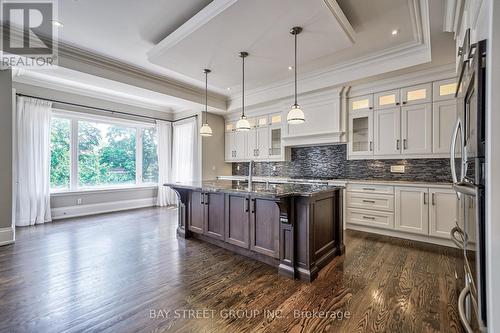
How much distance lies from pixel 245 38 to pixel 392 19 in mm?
1726

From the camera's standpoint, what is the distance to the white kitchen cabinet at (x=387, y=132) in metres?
3.81

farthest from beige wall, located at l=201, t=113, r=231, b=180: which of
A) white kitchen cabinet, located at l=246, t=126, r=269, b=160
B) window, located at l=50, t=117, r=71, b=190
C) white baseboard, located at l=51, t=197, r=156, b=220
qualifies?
window, located at l=50, t=117, r=71, b=190

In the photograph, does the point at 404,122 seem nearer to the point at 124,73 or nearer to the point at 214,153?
the point at 214,153

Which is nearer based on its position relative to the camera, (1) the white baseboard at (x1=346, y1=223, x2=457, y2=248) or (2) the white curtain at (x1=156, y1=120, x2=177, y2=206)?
(1) the white baseboard at (x1=346, y1=223, x2=457, y2=248)

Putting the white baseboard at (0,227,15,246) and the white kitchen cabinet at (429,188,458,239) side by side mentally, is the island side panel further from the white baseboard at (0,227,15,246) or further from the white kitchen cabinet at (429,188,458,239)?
the white baseboard at (0,227,15,246)

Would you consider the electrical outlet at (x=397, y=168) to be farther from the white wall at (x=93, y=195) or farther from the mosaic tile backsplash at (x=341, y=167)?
the white wall at (x=93, y=195)

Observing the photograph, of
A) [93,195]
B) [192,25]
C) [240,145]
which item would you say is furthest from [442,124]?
[93,195]

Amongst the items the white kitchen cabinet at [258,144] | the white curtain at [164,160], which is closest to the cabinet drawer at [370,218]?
the white kitchen cabinet at [258,144]

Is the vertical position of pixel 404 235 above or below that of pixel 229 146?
below

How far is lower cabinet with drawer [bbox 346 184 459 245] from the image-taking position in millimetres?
3285

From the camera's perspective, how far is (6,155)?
3461 millimetres

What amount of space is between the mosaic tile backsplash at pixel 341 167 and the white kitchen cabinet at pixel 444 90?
96cm

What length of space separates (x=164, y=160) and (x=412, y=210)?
5766mm
